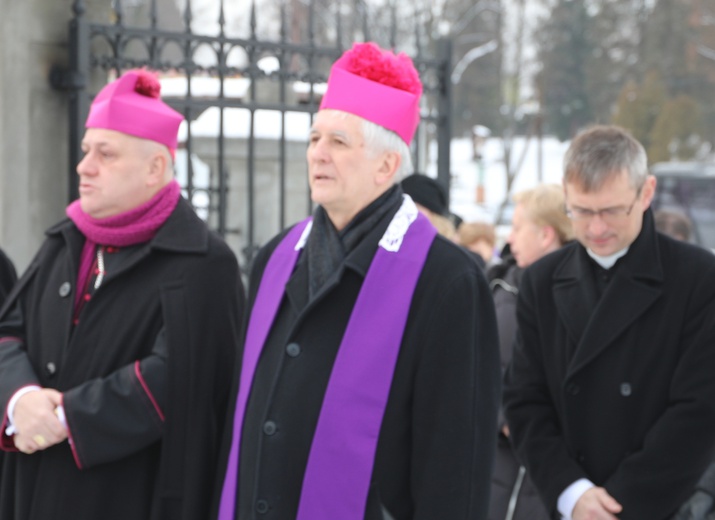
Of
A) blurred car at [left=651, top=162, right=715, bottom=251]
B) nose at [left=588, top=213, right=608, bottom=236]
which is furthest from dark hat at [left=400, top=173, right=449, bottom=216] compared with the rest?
blurred car at [left=651, top=162, right=715, bottom=251]

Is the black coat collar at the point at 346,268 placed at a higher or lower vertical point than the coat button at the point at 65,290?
higher

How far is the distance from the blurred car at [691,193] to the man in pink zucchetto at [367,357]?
15208 mm

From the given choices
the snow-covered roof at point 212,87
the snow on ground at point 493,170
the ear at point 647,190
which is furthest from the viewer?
the snow on ground at point 493,170

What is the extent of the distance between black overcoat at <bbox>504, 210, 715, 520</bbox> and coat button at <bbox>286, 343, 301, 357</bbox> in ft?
3.18

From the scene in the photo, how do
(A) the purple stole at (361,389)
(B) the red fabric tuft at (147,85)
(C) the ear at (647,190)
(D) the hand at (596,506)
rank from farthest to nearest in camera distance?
(B) the red fabric tuft at (147,85) → (C) the ear at (647,190) → (D) the hand at (596,506) → (A) the purple stole at (361,389)

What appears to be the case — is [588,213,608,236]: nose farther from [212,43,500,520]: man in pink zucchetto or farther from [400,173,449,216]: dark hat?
[400,173,449,216]: dark hat

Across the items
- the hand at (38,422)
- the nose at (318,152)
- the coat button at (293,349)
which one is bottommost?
the hand at (38,422)

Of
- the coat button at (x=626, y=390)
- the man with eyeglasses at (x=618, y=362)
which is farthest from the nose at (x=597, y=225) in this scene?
the coat button at (x=626, y=390)

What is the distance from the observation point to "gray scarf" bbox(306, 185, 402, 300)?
2.92m

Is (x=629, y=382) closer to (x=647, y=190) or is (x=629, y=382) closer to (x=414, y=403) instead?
(x=647, y=190)

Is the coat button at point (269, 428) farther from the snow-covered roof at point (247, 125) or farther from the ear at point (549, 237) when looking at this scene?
the snow-covered roof at point (247, 125)

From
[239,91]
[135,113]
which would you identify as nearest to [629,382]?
[135,113]

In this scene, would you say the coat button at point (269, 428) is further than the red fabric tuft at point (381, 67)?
No

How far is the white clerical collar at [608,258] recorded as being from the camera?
3482mm
